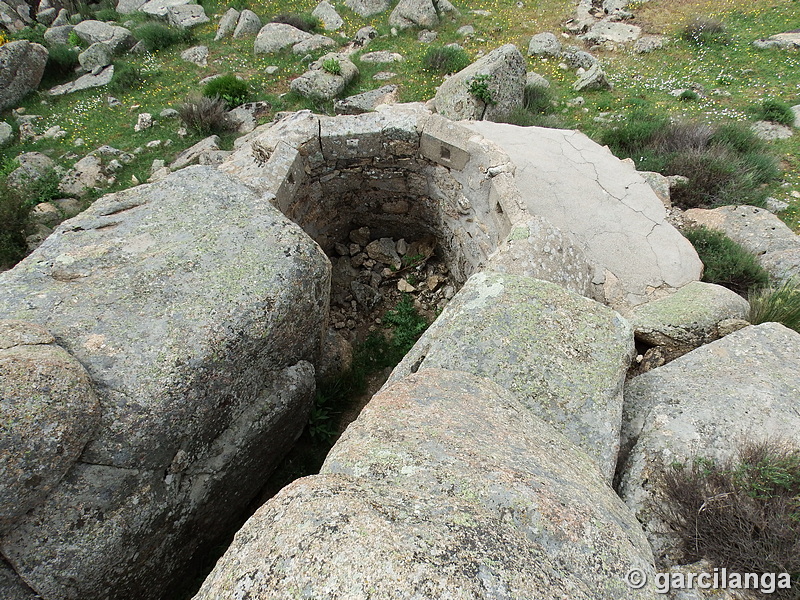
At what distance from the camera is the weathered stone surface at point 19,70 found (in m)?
10.6

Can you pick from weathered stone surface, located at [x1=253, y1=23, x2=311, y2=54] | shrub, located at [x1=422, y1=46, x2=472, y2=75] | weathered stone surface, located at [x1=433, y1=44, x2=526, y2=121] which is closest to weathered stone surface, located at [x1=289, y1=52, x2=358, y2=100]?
shrub, located at [x1=422, y1=46, x2=472, y2=75]

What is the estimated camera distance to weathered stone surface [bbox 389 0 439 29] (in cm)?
1192

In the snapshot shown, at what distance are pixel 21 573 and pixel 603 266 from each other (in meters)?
5.70

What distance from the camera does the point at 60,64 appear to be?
11.9 metres

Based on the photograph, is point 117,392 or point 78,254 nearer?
point 117,392

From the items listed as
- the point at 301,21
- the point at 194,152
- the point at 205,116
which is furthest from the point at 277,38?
the point at 194,152

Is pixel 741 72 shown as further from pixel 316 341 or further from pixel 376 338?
pixel 316 341

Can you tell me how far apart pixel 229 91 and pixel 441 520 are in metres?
10.2

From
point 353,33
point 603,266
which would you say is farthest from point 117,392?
point 353,33

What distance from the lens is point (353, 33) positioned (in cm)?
1202

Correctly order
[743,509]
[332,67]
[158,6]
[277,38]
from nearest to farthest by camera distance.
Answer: [743,509] < [332,67] < [277,38] < [158,6]

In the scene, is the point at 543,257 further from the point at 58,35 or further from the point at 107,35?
the point at 58,35

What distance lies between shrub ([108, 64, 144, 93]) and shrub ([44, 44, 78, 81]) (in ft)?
6.92

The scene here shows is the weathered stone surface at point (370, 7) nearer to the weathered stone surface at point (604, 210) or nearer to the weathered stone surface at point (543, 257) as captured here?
the weathered stone surface at point (604, 210)
